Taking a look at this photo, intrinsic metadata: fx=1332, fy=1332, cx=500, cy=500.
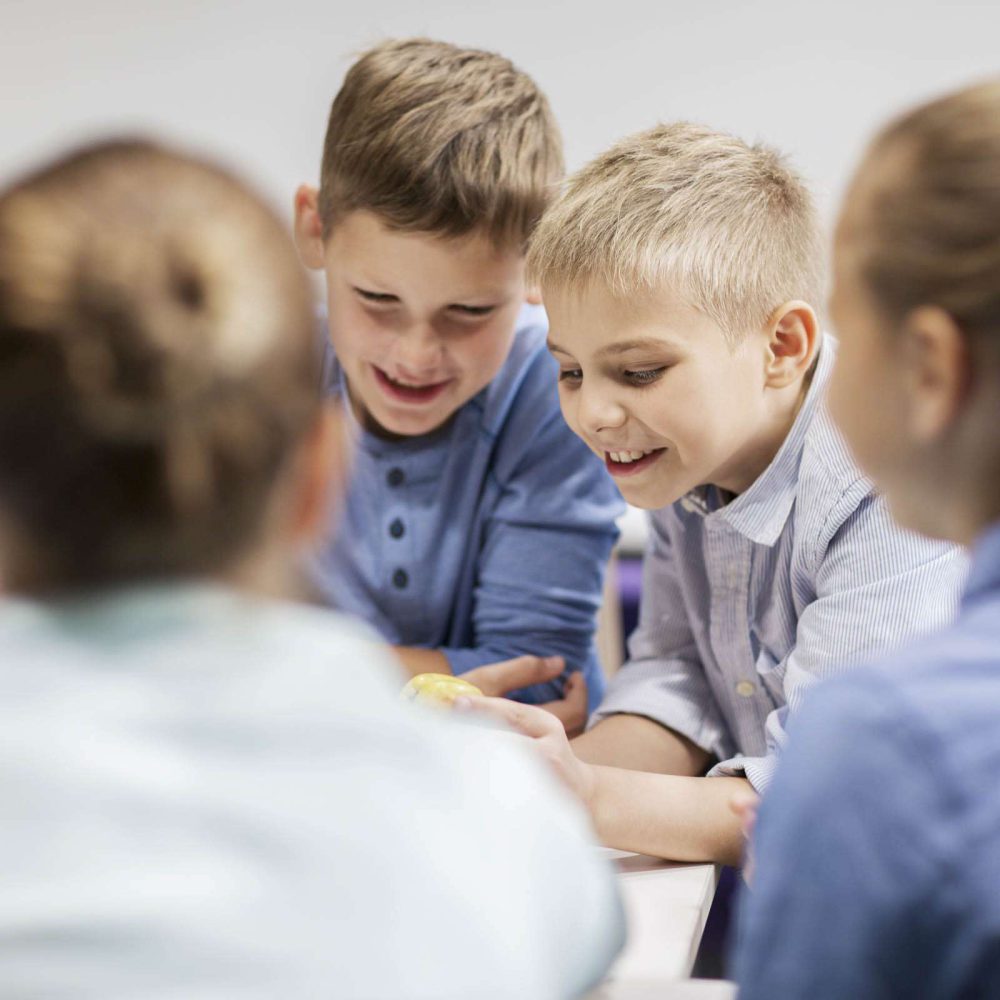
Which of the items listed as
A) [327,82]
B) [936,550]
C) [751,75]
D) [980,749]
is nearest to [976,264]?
[980,749]

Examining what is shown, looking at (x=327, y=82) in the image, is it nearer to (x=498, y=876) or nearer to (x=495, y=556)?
(x=495, y=556)

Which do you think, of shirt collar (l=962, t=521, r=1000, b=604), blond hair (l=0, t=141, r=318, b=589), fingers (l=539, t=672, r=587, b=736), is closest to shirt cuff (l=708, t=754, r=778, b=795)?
fingers (l=539, t=672, r=587, b=736)

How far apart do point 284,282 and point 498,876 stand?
0.78ft

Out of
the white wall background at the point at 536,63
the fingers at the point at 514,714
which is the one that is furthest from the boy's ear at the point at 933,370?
the white wall background at the point at 536,63

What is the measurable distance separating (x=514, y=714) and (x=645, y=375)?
12.4 inches

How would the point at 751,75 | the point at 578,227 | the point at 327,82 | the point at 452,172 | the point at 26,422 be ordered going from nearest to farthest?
the point at 26,422
the point at 578,227
the point at 452,172
the point at 751,75
the point at 327,82

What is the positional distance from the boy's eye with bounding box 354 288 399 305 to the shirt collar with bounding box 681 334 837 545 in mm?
371

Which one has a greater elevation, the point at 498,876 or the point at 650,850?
the point at 498,876

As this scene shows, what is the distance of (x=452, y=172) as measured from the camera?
1.21 meters

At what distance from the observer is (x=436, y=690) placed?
994 millimetres

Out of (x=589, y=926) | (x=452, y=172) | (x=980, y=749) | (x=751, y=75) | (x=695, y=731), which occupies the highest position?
(x=751, y=75)

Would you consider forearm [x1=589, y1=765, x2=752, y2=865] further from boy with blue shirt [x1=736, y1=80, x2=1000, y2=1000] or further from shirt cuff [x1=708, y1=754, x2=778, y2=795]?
boy with blue shirt [x1=736, y1=80, x2=1000, y2=1000]

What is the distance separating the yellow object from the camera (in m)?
0.96

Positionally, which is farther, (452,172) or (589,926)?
(452,172)
